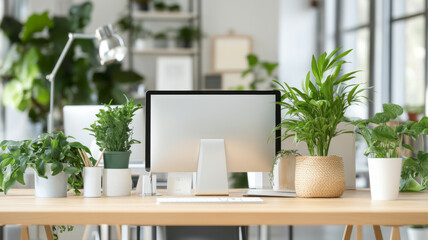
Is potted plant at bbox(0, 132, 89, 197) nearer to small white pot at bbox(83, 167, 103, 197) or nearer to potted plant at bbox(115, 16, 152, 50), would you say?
small white pot at bbox(83, 167, 103, 197)

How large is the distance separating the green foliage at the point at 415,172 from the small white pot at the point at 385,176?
0.86 ft

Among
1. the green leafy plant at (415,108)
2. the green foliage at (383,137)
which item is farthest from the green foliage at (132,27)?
the green foliage at (383,137)

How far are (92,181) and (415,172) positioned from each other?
1262 mm

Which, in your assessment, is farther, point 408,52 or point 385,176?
point 408,52

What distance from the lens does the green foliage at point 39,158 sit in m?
1.98

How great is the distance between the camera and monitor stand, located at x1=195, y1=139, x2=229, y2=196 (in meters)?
2.13

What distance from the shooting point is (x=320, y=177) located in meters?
2.02

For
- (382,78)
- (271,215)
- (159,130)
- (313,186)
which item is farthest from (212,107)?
(382,78)

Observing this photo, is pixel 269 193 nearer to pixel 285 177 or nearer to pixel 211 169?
pixel 285 177

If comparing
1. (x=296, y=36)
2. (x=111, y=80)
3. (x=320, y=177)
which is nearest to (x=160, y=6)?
(x=111, y=80)

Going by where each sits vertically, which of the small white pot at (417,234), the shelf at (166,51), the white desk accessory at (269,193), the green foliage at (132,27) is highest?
the green foliage at (132,27)

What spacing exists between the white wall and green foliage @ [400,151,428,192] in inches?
181

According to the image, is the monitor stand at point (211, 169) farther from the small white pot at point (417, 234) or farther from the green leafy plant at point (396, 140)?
the small white pot at point (417, 234)

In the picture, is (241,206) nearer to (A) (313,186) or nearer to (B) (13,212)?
(A) (313,186)
